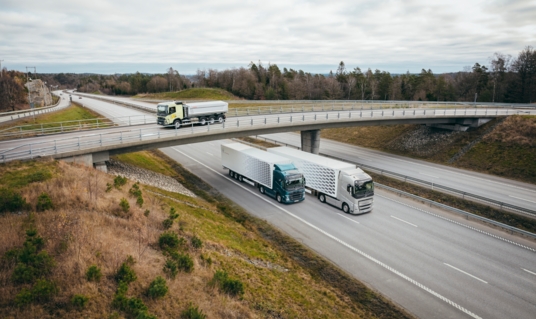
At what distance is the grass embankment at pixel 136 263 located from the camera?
11.3 metres

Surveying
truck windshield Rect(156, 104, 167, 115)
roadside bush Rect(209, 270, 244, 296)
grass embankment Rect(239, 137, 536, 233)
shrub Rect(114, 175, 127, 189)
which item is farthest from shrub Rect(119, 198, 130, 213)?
grass embankment Rect(239, 137, 536, 233)

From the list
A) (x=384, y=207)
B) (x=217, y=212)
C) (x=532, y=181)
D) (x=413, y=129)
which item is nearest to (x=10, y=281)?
(x=217, y=212)

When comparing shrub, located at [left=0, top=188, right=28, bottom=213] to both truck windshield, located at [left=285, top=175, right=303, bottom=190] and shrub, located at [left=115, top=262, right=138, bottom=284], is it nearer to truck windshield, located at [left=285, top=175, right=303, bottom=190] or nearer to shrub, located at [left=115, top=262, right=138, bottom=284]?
shrub, located at [left=115, top=262, right=138, bottom=284]

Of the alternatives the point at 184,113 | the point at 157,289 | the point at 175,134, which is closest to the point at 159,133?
the point at 175,134

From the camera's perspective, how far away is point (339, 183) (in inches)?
1025

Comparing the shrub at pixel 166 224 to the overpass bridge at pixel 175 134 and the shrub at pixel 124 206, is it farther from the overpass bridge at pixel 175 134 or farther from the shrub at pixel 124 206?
the overpass bridge at pixel 175 134

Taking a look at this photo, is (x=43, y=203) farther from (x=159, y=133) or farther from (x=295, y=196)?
(x=295, y=196)

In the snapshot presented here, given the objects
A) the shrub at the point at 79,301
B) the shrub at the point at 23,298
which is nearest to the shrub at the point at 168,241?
the shrub at the point at 79,301

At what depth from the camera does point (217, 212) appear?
83.9ft

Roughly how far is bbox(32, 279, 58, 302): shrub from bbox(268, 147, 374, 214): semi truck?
19.7 metres

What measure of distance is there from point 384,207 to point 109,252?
70.1ft

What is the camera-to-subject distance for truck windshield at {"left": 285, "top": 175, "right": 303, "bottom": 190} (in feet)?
88.6

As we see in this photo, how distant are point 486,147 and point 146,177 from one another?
41464 millimetres

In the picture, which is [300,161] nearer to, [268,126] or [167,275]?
[268,126]
